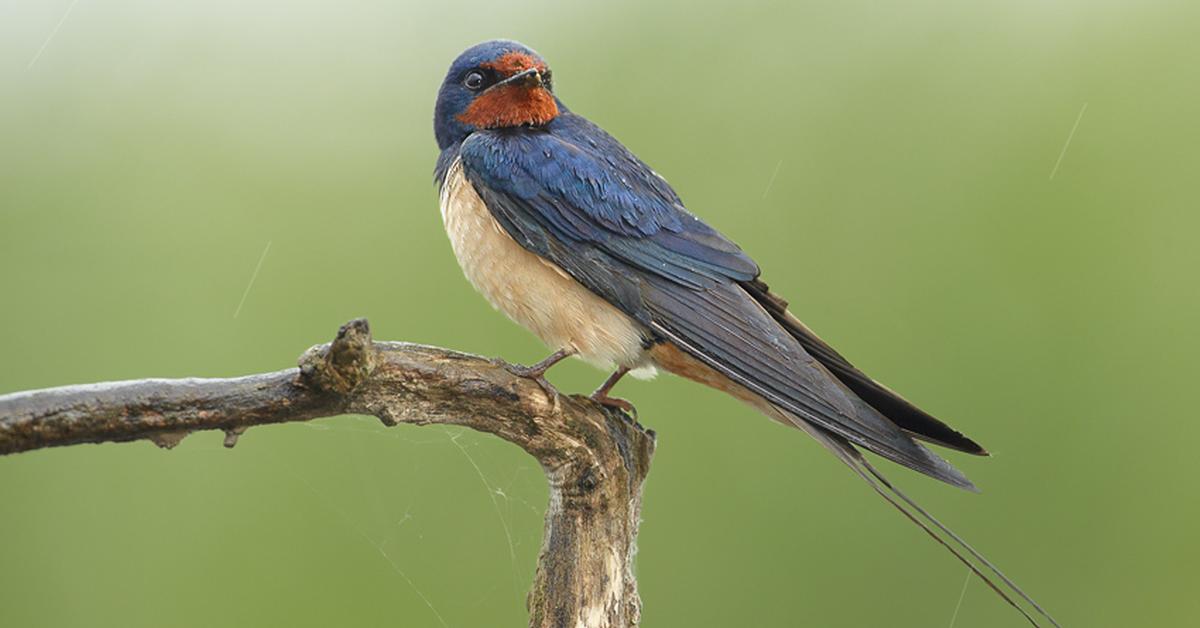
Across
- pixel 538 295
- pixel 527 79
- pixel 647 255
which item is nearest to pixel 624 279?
pixel 647 255

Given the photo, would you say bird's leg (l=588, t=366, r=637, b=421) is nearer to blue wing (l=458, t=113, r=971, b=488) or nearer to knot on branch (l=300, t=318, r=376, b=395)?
blue wing (l=458, t=113, r=971, b=488)

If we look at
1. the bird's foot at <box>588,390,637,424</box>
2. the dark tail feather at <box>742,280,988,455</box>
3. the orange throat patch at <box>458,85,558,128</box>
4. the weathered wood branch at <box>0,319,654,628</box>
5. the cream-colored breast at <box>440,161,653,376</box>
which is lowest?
the weathered wood branch at <box>0,319,654,628</box>

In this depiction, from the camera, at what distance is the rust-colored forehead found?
8.86ft

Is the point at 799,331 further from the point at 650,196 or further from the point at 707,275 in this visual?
the point at 650,196

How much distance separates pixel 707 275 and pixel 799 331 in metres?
0.22

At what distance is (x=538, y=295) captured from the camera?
2.54 m

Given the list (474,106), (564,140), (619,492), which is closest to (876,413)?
(619,492)

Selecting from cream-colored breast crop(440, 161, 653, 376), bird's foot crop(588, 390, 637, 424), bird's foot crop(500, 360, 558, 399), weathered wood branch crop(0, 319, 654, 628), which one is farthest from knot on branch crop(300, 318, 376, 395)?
bird's foot crop(588, 390, 637, 424)

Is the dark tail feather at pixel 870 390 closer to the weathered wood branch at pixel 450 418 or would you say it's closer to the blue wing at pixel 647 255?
the blue wing at pixel 647 255

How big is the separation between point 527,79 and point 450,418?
0.85 metres

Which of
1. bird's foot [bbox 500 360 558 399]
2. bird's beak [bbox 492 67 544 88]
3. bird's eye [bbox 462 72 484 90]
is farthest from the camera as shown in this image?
bird's eye [bbox 462 72 484 90]

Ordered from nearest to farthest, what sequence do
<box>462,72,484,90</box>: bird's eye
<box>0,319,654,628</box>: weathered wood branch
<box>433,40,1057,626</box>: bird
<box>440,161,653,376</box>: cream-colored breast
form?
<box>0,319,654,628</box>: weathered wood branch, <box>433,40,1057,626</box>: bird, <box>440,161,653,376</box>: cream-colored breast, <box>462,72,484,90</box>: bird's eye

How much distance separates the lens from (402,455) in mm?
3334

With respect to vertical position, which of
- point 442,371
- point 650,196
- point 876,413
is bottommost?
point 442,371
